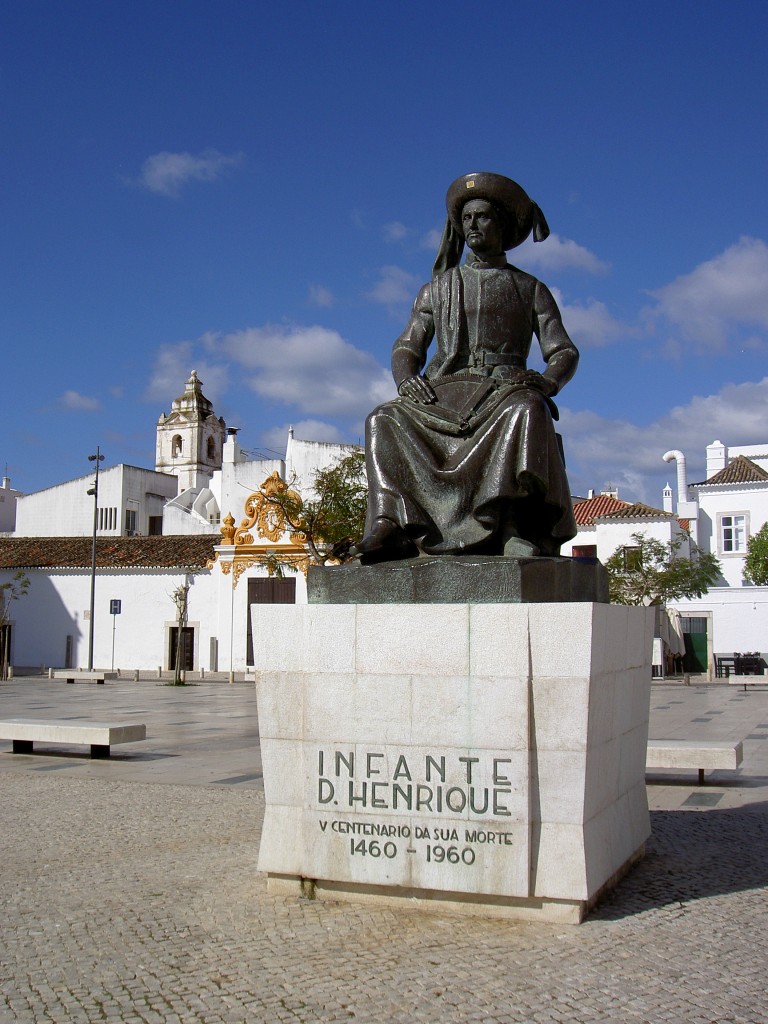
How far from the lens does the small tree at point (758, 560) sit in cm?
3309

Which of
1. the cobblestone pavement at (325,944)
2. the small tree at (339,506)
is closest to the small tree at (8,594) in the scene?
the small tree at (339,506)

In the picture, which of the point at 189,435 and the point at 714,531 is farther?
the point at 189,435

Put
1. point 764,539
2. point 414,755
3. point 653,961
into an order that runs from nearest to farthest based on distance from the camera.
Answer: point 653,961 < point 414,755 < point 764,539

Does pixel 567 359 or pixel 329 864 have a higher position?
pixel 567 359

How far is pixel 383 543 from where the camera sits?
174 inches

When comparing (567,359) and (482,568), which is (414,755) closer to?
(482,568)

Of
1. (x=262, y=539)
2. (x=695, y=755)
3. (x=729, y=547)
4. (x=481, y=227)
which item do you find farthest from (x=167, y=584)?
(x=481, y=227)

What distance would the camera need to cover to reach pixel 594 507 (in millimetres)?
37125

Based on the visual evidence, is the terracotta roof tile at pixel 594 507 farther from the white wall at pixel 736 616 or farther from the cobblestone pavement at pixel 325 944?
the cobblestone pavement at pixel 325 944

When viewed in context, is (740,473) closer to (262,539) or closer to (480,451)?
(262,539)

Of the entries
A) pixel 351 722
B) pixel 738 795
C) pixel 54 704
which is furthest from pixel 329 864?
pixel 54 704

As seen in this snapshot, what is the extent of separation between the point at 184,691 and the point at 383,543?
Result: 64.1ft

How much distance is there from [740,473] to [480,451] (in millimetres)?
34257

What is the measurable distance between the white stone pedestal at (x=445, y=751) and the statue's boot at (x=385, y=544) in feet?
1.35
